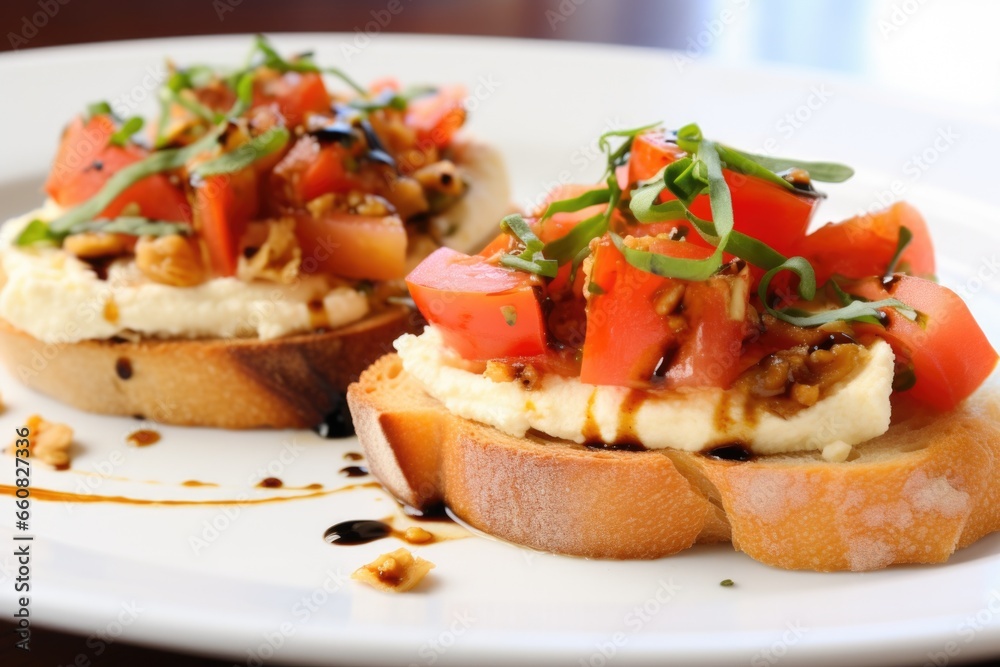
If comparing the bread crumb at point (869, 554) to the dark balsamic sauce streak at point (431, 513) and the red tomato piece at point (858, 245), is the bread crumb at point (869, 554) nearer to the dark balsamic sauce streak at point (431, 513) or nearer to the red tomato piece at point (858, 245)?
the red tomato piece at point (858, 245)

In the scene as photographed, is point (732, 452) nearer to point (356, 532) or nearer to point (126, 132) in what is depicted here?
point (356, 532)

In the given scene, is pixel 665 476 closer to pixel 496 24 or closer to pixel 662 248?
pixel 662 248

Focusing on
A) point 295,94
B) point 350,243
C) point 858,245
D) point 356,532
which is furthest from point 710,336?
point 295,94

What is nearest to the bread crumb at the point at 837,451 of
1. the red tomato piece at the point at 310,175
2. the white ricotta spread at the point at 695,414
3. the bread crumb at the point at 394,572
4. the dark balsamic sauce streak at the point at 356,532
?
the white ricotta spread at the point at 695,414

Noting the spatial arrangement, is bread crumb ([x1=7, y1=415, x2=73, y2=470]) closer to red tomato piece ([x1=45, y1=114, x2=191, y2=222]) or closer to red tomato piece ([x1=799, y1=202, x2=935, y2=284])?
red tomato piece ([x1=45, y1=114, x2=191, y2=222])

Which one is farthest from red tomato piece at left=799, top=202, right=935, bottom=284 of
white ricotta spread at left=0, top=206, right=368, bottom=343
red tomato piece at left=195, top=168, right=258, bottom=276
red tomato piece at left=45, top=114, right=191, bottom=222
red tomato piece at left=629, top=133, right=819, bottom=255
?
red tomato piece at left=45, top=114, right=191, bottom=222

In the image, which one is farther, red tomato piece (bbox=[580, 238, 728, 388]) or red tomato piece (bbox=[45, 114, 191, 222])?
red tomato piece (bbox=[45, 114, 191, 222])
